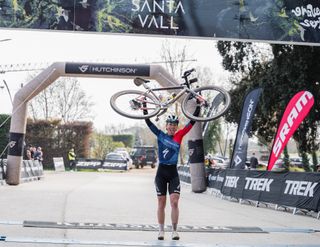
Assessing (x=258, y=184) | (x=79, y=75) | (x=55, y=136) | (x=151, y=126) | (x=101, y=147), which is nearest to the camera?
(x=151, y=126)

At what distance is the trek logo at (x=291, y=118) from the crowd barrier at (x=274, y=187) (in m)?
1.14

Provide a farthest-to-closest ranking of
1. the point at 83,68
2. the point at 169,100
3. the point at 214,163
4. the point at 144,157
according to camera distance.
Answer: the point at 144,157 → the point at 214,163 → the point at 83,68 → the point at 169,100

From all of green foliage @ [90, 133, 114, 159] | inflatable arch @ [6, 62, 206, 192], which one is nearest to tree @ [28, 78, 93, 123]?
green foliage @ [90, 133, 114, 159]

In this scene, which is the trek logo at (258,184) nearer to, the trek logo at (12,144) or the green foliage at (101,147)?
the trek logo at (12,144)

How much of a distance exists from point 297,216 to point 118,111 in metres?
5.84

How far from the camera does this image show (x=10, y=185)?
23297 mm

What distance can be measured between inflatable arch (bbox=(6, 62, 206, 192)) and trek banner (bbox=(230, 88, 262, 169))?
189 centimetres

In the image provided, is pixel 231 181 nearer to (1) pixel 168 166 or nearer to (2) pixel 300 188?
(2) pixel 300 188

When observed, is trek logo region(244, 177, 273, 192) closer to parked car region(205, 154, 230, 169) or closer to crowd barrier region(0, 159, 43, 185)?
crowd barrier region(0, 159, 43, 185)

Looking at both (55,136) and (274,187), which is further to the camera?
(55,136)

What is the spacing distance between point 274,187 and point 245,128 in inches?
171

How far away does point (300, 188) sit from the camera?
14711mm

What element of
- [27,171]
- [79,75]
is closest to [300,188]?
[79,75]

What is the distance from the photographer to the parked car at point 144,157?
175 ft
